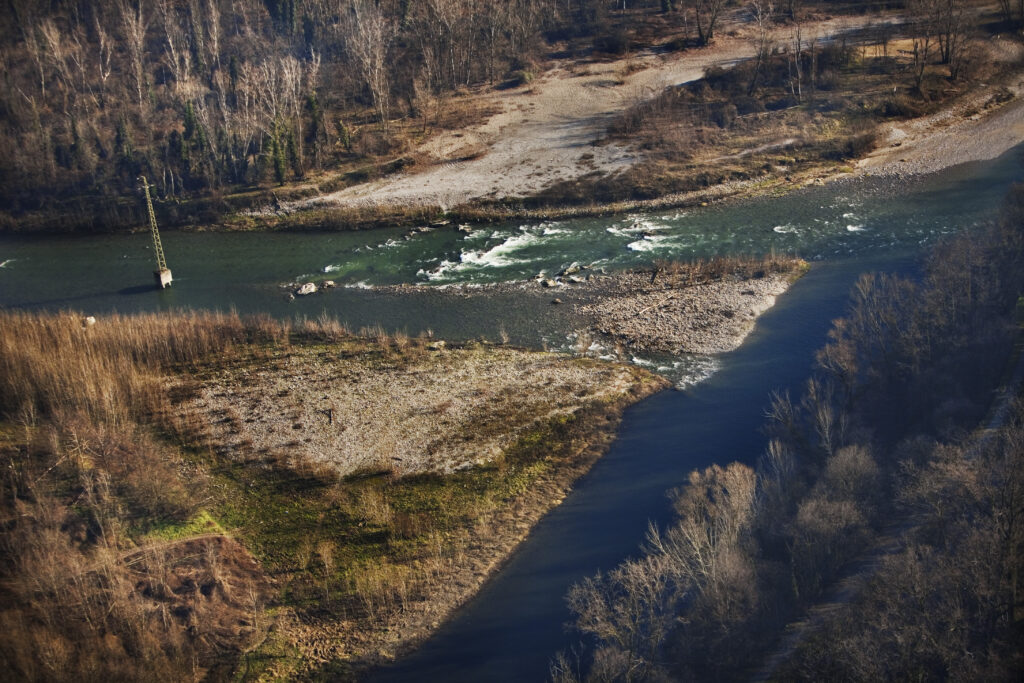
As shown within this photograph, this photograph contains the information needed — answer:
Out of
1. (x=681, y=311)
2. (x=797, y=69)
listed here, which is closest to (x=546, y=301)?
(x=681, y=311)

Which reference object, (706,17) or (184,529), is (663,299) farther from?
(706,17)

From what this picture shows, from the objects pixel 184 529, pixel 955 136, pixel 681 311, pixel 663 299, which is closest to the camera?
pixel 184 529

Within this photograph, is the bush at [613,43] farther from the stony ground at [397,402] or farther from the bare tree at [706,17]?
the stony ground at [397,402]

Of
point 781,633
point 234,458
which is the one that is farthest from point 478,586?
point 234,458

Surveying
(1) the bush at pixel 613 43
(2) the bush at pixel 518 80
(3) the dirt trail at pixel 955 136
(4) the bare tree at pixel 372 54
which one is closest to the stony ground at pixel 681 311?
(3) the dirt trail at pixel 955 136

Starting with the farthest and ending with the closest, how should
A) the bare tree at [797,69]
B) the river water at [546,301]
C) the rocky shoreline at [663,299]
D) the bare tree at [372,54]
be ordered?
the bare tree at [372,54]
the bare tree at [797,69]
the rocky shoreline at [663,299]
the river water at [546,301]

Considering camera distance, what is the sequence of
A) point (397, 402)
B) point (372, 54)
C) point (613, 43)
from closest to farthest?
point (397, 402)
point (372, 54)
point (613, 43)

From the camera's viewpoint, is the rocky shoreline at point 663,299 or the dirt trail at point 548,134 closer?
the rocky shoreline at point 663,299
